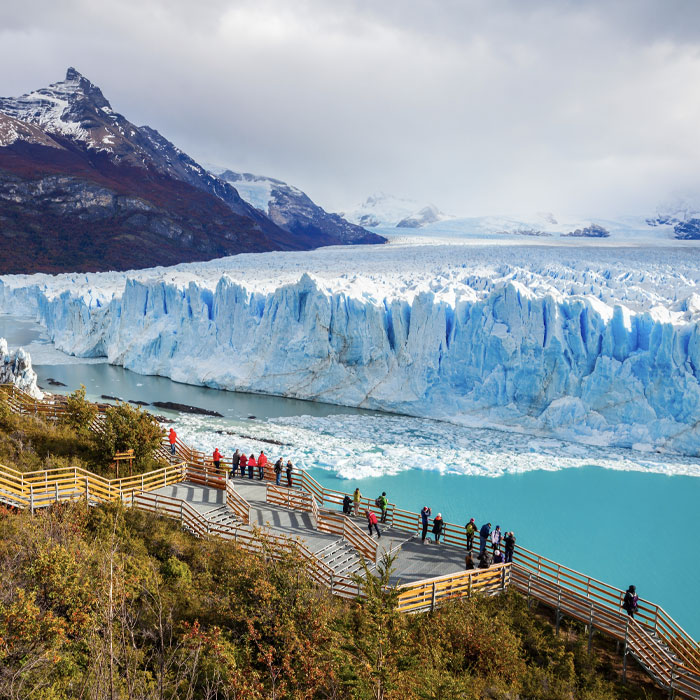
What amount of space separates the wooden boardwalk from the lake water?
2.26 m

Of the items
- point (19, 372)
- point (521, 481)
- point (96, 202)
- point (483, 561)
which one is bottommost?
point (521, 481)

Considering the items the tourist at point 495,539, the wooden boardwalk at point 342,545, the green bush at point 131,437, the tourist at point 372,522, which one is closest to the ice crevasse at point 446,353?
the wooden boardwalk at point 342,545

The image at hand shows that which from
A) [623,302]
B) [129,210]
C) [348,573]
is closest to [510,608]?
[348,573]

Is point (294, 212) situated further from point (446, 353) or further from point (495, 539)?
point (495, 539)

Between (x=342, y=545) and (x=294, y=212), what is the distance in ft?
328

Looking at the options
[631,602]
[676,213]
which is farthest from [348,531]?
[676,213]

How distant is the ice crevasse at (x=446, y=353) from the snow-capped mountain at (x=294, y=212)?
59.5m

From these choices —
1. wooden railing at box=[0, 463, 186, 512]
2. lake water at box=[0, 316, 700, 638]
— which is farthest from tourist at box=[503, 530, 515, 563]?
wooden railing at box=[0, 463, 186, 512]

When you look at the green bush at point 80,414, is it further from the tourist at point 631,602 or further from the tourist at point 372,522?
the tourist at point 631,602

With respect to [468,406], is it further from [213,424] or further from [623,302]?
[213,424]

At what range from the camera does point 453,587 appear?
23.9 ft

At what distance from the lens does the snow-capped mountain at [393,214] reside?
4579 inches

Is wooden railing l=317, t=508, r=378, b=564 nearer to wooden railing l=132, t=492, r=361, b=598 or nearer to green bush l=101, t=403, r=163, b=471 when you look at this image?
wooden railing l=132, t=492, r=361, b=598

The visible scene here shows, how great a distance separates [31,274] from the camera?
53625 mm
